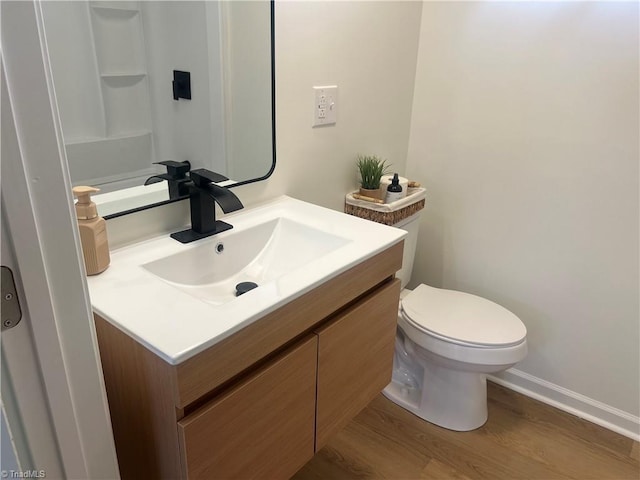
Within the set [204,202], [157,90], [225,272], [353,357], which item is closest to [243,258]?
[225,272]

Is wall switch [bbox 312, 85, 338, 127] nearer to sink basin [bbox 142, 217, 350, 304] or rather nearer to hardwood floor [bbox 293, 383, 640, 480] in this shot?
sink basin [bbox 142, 217, 350, 304]

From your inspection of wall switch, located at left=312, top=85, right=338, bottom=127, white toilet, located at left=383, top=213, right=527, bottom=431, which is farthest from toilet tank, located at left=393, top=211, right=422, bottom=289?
wall switch, located at left=312, top=85, right=338, bottom=127

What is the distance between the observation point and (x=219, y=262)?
1.28m

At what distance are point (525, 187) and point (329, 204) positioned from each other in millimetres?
764

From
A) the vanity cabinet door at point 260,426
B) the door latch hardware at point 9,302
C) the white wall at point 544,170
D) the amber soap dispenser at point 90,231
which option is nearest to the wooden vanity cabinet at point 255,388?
the vanity cabinet door at point 260,426

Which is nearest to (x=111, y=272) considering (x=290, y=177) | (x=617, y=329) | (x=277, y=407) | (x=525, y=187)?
(x=277, y=407)

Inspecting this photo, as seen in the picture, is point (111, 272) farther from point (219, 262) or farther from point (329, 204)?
point (329, 204)

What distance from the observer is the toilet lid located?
1691 millimetres

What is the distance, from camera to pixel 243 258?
1.34 meters

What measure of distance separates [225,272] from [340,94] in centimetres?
76

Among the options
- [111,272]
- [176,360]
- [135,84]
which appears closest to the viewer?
[176,360]

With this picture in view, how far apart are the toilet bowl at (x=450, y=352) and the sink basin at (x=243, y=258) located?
0.64m

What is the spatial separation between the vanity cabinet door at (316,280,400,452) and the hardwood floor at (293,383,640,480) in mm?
446

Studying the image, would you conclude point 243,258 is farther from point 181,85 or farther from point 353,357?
point 181,85
